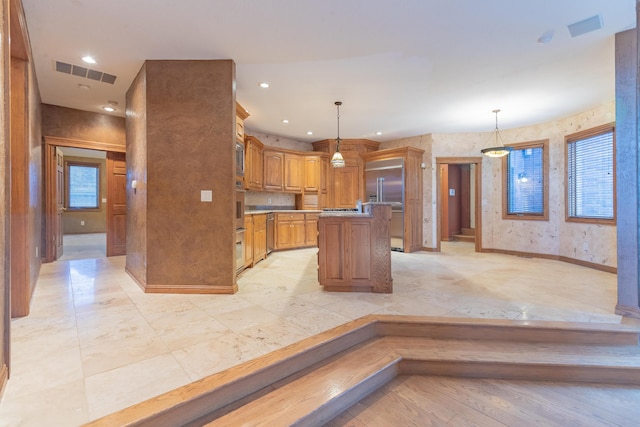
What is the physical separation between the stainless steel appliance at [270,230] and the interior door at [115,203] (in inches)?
106

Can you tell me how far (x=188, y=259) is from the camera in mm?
3291

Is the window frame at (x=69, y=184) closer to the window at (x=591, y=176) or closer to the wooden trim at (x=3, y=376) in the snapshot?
the wooden trim at (x=3, y=376)

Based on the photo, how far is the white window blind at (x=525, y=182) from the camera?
5652 mm

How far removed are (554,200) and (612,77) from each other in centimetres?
242

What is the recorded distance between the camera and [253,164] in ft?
18.5

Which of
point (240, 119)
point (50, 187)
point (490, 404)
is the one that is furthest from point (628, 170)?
point (50, 187)

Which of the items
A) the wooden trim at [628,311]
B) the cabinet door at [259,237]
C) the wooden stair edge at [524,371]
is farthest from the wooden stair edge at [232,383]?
the cabinet door at [259,237]

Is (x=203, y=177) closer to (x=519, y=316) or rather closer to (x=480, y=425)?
(x=480, y=425)

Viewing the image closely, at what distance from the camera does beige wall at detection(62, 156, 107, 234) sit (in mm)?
9180

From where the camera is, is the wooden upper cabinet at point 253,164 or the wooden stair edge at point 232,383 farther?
the wooden upper cabinet at point 253,164

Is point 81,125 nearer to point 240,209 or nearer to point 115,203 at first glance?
point 115,203

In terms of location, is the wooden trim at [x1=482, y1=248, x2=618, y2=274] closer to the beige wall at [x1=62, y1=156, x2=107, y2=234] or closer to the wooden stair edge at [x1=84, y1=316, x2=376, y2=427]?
the wooden stair edge at [x1=84, y1=316, x2=376, y2=427]

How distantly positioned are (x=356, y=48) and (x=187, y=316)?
3115 mm

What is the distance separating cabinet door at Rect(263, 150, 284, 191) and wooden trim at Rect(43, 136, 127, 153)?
2.55 meters
